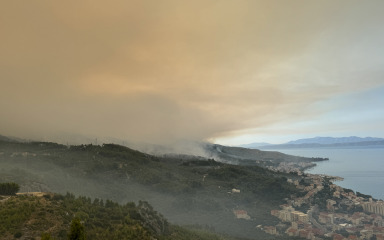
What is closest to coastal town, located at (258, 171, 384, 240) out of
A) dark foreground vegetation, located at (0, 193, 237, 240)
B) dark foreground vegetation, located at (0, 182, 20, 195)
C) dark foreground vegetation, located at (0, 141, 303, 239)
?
dark foreground vegetation, located at (0, 141, 303, 239)

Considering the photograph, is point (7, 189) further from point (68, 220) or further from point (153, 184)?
point (153, 184)

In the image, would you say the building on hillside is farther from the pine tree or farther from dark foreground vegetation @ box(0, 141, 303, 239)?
the pine tree

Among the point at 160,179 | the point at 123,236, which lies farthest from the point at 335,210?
the point at 123,236

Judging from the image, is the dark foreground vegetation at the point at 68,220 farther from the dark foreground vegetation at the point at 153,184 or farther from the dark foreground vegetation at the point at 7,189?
the dark foreground vegetation at the point at 153,184

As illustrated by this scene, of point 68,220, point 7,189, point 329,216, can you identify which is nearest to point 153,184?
point 329,216

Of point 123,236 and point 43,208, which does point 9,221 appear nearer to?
point 43,208

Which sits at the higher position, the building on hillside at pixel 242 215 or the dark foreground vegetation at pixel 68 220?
the dark foreground vegetation at pixel 68 220

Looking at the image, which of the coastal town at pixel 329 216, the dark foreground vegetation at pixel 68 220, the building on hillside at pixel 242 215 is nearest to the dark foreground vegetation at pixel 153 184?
the building on hillside at pixel 242 215

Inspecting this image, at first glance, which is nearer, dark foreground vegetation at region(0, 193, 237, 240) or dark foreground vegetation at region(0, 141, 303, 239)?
dark foreground vegetation at region(0, 193, 237, 240)
